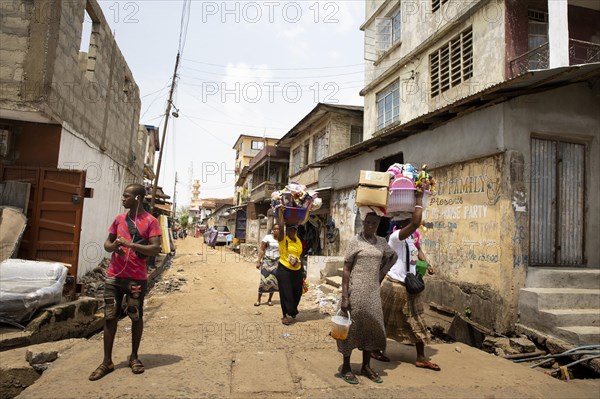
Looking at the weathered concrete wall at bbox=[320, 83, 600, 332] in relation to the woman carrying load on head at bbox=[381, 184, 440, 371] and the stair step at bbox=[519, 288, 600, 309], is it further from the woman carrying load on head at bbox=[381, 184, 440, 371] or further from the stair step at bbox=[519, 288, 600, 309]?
the woman carrying load on head at bbox=[381, 184, 440, 371]

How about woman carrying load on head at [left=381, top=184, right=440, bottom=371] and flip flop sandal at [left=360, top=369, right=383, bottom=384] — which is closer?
flip flop sandal at [left=360, top=369, right=383, bottom=384]

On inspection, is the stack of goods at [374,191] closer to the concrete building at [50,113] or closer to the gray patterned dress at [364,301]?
the gray patterned dress at [364,301]

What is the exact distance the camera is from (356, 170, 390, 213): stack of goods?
3.99 metres

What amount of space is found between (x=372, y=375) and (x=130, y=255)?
2.68 metres

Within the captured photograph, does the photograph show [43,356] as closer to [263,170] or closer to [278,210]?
[278,210]

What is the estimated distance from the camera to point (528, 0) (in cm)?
952

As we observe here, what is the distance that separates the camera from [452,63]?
11422 mm

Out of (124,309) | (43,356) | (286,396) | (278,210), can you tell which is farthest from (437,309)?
(43,356)

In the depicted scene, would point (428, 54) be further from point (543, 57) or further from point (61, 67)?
point (61, 67)

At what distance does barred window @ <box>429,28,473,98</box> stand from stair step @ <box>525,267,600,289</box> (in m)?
6.39

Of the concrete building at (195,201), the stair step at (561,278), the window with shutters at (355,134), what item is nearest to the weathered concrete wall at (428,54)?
the window with shutters at (355,134)

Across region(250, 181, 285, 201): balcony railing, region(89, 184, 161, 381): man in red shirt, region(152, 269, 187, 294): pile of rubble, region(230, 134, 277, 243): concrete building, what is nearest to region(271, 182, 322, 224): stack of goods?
region(89, 184, 161, 381): man in red shirt

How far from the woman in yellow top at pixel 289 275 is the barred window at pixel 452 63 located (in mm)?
7609

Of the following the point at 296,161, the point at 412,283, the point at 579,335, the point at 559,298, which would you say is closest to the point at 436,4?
the point at 559,298
